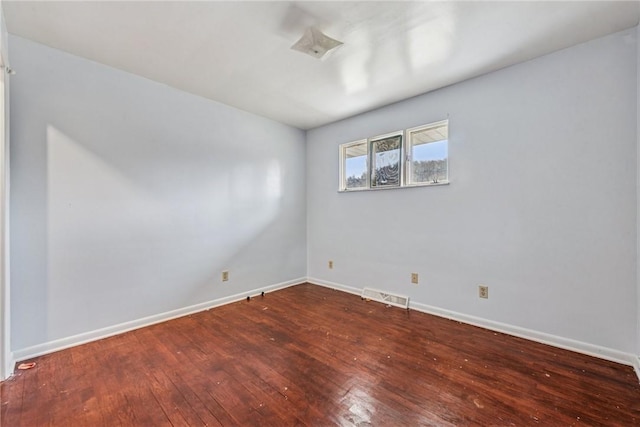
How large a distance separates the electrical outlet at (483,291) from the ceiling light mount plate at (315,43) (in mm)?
2483

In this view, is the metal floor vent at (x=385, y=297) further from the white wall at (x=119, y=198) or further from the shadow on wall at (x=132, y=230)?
the shadow on wall at (x=132, y=230)

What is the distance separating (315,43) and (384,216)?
2.09 m

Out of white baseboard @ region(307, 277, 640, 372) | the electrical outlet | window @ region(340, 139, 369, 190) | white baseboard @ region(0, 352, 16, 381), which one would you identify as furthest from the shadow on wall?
the electrical outlet

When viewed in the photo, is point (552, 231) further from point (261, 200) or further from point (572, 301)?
point (261, 200)

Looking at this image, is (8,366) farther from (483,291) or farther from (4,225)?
(483,291)

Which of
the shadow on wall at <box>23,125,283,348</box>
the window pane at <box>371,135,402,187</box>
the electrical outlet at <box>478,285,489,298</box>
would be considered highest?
the window pane at <box>371,135,402,187</box>

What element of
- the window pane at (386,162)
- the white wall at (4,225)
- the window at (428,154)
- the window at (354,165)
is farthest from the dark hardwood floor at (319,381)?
the window at (354,165)

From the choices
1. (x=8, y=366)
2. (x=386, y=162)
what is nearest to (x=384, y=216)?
(x=386, y=162)

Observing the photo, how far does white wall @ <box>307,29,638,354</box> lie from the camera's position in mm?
2047

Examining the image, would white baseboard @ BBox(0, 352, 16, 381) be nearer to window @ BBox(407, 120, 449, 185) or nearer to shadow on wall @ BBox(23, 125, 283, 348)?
shadow on wall @ BBox(23, 125, 283, 348)

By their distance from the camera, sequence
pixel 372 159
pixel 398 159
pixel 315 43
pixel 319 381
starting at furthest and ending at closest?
1. pixel 372 159
2. pixel 398 159
3. pixel 315 43
4. pixel 319 381

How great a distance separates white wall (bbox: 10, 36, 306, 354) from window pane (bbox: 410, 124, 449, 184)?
6.49ft

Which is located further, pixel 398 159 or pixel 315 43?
pixel 398 159

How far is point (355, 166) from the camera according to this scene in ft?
12.7
